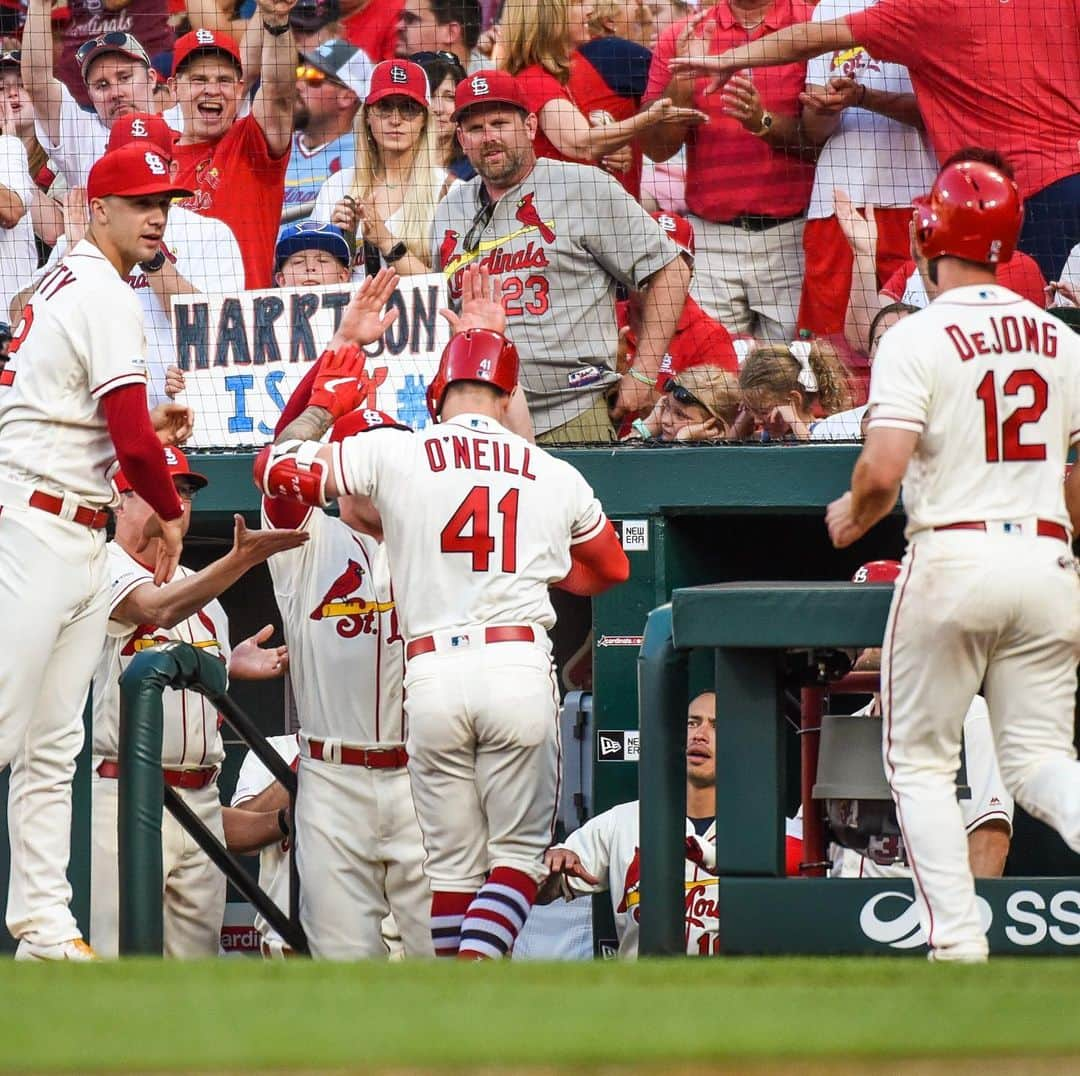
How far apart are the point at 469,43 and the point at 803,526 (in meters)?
2.52

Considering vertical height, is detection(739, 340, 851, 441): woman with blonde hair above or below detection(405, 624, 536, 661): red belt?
above

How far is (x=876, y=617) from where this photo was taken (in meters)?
3.71

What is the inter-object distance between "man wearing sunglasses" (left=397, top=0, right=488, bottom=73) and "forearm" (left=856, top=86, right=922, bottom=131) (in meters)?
1.62

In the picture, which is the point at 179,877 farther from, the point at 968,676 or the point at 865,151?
the point at 865,151

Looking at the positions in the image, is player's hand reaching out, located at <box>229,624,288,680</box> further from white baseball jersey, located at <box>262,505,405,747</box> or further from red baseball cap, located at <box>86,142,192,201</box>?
red baseball cap, located at <box>86,142,192,201</box>

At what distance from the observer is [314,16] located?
7.45 metres

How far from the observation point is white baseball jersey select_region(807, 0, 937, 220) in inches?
256

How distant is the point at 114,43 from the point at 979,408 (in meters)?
5.38

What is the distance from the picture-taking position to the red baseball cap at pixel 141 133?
4336 millimetres

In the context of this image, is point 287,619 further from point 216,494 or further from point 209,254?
point 209,254

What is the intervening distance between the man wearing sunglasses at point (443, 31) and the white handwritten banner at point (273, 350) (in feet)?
3.43

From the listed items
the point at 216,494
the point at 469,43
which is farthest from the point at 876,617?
the point at 469,43

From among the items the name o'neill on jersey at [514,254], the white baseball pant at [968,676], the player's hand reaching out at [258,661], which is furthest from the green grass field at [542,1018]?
the name o'neill on jersey at [514,254]

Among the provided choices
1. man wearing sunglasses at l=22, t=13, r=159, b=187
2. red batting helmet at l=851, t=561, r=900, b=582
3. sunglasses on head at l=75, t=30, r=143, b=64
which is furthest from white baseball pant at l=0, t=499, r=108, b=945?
sunglasses on head at l=75, t=30, r=143, b=64
